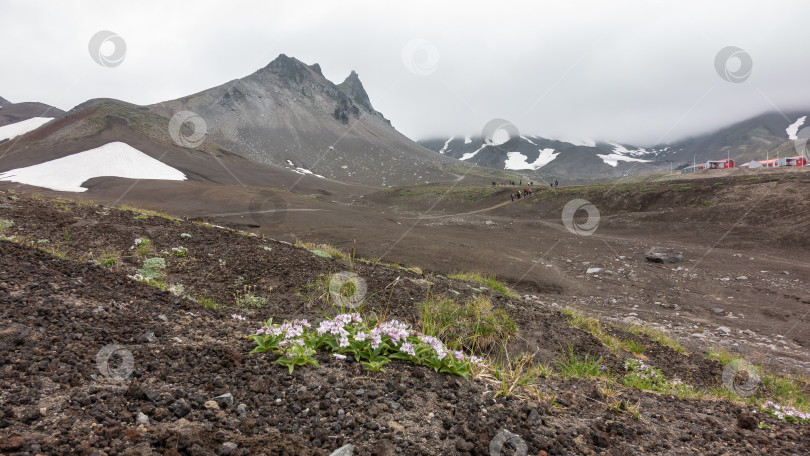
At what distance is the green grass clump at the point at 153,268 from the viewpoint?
22.2 feet

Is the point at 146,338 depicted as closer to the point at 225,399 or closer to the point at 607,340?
the point at 225,399

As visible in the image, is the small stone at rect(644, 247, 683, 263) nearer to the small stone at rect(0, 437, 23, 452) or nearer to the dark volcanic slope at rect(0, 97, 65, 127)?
the small stone at rect(0, 437, 23, 452)

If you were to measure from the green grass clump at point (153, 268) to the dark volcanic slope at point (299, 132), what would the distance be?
323 ft

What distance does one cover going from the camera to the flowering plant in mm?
3344

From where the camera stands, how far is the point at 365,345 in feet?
11.5

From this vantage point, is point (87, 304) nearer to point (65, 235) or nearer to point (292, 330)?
point (292, 330)

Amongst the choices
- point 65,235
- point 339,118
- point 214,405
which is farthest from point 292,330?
point 339,118

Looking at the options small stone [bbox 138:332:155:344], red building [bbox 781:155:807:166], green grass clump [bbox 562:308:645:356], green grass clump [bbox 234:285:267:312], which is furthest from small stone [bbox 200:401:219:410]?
red building [bbox 781:155:807:166]

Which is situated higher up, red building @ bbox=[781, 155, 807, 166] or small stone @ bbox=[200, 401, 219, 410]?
red building @ bbox=[781, 155, 807, 166]

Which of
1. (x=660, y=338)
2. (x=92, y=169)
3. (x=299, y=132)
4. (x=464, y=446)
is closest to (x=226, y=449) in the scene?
(x=464, y=446)

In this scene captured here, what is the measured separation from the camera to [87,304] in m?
4.02

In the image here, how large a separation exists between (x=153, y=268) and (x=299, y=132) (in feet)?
445

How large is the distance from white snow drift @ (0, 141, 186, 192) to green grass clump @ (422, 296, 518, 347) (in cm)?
4681

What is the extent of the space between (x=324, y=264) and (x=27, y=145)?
7829 centimetres
